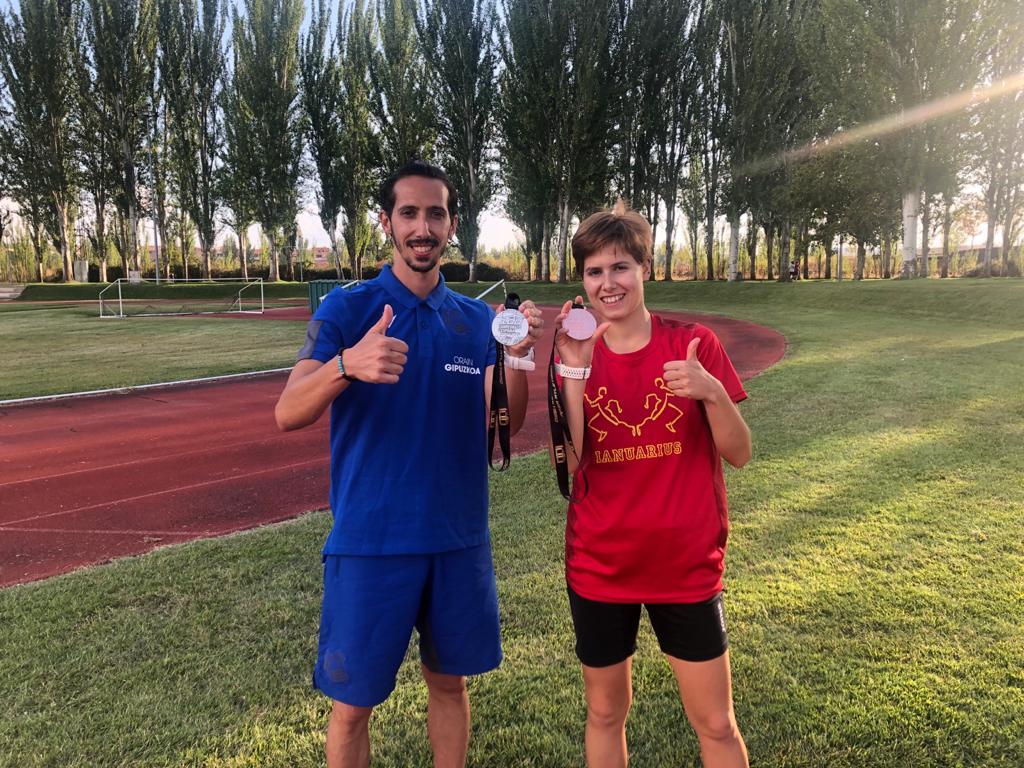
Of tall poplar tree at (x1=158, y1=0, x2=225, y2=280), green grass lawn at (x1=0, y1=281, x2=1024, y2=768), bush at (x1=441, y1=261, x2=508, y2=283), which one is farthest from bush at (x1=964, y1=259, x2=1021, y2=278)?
tall poplar tree at (x1=158, y1=0, x2=225, y2=280)

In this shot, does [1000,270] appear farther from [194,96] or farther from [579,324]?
[194,96]

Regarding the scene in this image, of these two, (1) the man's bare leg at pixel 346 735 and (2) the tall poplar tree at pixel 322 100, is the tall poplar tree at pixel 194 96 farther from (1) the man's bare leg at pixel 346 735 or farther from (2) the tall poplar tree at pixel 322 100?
(1) the man's bare leg at pixel 346 735

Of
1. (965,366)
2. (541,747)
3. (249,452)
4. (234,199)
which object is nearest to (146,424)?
(249,452)

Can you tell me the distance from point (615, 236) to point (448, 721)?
1723 mm

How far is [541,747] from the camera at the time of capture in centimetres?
260

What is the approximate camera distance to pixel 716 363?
2.00 m

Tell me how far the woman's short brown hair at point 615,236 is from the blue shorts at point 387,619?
3.45ft

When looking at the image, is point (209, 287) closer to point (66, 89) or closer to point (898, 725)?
point (66, 89)

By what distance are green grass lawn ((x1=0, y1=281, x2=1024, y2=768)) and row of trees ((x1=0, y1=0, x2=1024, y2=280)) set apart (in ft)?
84.1

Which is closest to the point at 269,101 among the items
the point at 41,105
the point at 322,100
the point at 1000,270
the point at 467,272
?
the point at 322,100

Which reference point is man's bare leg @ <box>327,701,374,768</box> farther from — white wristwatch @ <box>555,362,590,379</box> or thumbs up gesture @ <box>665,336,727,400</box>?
thumbs up gesture @ <box>665,336,727,400</box>

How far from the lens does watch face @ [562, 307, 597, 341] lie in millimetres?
1947

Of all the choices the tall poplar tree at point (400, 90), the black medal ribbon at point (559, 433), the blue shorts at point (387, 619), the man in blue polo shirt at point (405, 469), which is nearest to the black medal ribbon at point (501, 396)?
the man in blue polo shirt at point (405, 469)

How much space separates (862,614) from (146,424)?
27.6ft
